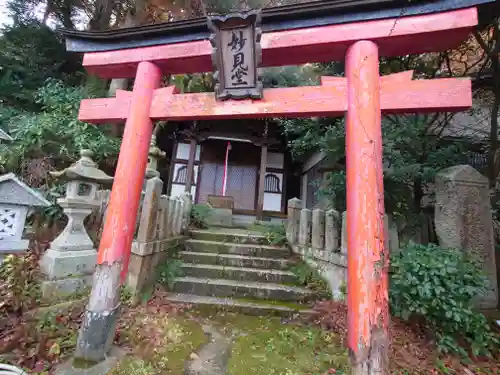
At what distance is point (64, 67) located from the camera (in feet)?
34.5

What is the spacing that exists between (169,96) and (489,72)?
6.74m

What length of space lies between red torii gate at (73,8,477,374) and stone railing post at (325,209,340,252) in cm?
202

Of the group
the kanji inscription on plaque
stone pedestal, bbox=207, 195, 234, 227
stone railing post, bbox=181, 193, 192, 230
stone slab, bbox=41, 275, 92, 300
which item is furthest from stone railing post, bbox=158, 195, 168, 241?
stone pedestal, bbox=207, 195, 234, 227

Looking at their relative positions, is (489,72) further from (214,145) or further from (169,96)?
(214,145)

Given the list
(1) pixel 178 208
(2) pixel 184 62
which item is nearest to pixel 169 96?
(2) pixel 184 62

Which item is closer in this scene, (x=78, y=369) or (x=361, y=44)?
(x=78, y=369)

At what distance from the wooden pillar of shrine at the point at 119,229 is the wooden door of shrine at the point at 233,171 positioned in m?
8.41

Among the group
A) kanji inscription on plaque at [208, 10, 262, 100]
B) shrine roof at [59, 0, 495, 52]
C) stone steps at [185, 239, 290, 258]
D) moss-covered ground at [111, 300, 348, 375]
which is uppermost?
shrine roof at [59, 0, 495, 52]

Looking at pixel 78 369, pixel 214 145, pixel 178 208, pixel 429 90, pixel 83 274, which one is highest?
pixel 214 145

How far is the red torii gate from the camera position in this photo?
2395mm

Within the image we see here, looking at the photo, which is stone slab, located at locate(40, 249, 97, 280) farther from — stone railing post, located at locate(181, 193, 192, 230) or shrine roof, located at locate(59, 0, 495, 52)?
shrine roof, located at locate(59, 0, 495, 52)

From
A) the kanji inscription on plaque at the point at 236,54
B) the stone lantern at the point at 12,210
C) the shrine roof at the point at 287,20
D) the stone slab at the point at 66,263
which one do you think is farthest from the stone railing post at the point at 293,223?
the stone lantern at the point at 12,210

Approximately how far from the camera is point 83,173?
4.45 metres

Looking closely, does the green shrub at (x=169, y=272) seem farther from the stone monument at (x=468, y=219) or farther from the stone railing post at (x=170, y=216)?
the stone monument at (x=468, y=219)
